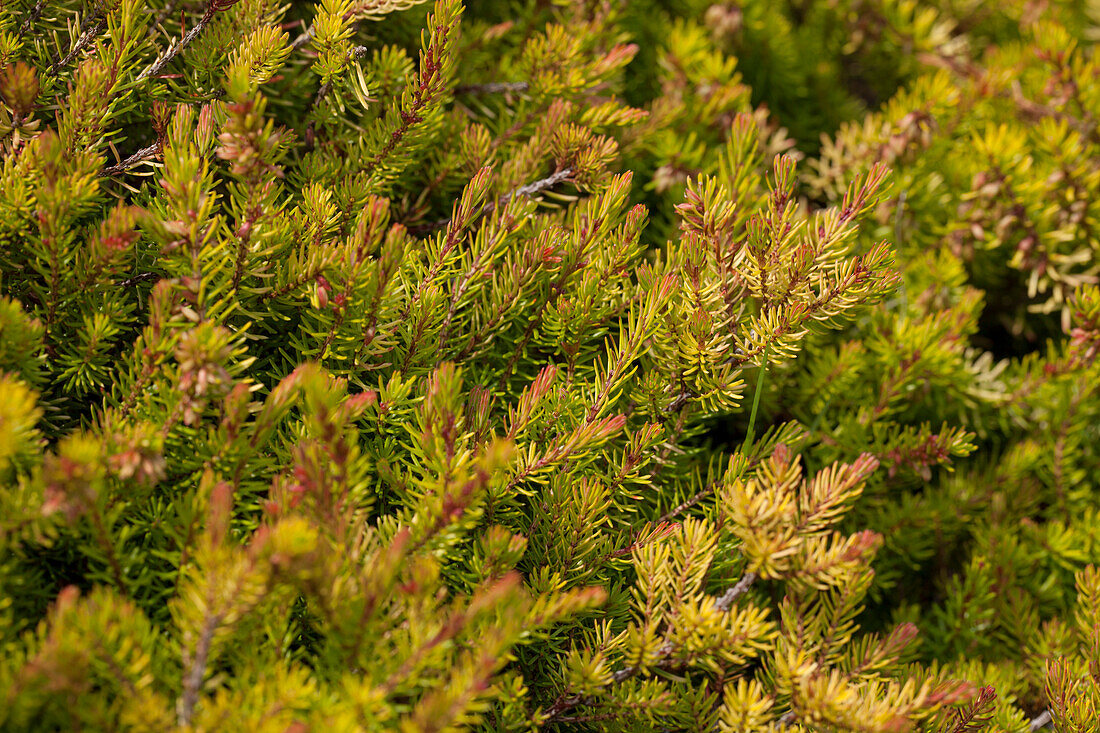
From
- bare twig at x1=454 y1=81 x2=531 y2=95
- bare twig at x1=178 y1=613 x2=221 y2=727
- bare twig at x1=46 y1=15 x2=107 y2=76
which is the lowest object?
bare twig at x1=178 y1=613 x2=221 y2=727

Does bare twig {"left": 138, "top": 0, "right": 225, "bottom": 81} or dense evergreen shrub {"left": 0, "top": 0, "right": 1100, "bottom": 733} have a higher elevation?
bare twig {"left": 138, "top": 0, "right": 225, "bottom": 81}

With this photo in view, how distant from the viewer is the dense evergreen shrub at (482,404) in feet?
2.24

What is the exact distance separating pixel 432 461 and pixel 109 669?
0.31 meters

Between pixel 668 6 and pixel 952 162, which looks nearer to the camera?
pixel 952 162

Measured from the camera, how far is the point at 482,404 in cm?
86

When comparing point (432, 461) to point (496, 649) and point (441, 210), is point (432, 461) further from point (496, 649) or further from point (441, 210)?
point (441, 210)

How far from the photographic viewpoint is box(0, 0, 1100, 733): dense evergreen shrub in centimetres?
68

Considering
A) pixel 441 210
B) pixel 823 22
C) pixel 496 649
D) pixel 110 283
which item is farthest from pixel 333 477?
pixel 823 22

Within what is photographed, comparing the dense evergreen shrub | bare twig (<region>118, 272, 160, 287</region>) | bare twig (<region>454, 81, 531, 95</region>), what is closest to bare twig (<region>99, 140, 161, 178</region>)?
the dense evergreen shrub

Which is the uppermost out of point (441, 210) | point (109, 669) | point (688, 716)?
point (441, 210)

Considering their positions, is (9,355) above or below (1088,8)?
below

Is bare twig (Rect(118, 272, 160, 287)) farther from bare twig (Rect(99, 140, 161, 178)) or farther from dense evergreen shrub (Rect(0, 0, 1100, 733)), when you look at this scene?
bare twig (Rect(99, 140, 161, 178))

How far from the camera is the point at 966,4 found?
5.77 ft

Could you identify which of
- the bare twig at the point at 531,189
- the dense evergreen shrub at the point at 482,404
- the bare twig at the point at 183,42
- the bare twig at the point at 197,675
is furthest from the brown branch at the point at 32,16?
the bare twig at the point at 197,675
